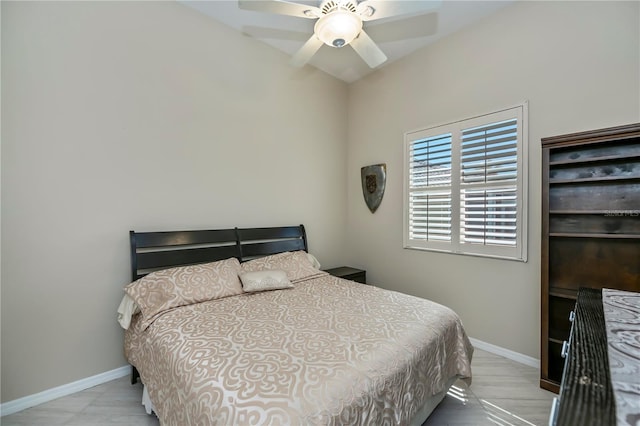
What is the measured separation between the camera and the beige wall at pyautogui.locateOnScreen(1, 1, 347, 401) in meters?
1.92

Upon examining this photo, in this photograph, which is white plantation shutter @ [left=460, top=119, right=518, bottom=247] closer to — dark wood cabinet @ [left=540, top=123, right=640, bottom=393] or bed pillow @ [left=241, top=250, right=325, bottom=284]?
dark wood cabinet @ [left=540, top=123, right=640, bottom=393]

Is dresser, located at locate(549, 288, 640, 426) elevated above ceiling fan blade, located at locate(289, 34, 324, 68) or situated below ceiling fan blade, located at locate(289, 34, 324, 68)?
below

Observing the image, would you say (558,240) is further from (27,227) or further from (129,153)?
(27,227)

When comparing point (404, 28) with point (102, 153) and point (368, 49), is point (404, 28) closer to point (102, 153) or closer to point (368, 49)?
point (368, 49)

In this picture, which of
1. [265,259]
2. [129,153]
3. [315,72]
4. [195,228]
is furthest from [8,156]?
[315,72]

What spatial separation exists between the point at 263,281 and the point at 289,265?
0.46 meters

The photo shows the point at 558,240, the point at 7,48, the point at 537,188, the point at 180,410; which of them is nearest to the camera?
the point at 180,410

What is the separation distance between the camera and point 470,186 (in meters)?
2.80

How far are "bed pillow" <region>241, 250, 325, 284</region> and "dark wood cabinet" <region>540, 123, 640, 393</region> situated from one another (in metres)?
2.00

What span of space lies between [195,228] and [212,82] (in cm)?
148

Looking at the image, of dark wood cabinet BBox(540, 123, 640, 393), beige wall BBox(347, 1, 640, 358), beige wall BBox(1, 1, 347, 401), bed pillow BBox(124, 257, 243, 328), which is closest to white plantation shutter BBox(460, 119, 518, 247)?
beige wall BBox(347, 1, 640, 358)

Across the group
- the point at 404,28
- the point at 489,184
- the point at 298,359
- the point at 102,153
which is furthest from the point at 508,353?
the point at 102,153

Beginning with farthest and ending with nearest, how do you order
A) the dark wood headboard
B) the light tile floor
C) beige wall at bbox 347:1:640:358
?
the dark wood headboard < beige wall at bbox 347:1:640:358 < the light tile floor

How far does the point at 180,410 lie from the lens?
1.24 metres
